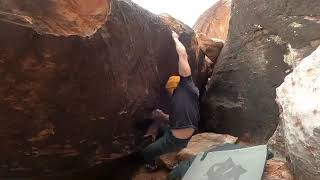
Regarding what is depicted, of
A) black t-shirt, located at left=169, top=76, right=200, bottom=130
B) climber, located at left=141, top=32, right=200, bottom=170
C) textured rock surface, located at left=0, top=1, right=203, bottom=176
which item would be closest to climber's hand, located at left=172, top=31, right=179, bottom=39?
climber, located at left=141, top=32, right=200, bottom=170

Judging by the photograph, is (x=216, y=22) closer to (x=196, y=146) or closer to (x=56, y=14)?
(x=196, y=146)

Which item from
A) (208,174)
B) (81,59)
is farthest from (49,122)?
(208,174)

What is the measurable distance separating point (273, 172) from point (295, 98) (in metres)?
0.63

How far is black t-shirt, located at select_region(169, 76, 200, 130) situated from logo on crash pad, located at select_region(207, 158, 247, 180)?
2.48 ft

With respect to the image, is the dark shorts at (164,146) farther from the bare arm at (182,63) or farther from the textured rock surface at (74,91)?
the bare arm at (182,63)

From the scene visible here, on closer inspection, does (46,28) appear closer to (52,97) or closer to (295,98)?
(52,97)

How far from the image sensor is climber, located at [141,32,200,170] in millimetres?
3449

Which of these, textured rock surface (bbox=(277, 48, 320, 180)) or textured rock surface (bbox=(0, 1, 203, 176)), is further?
textured rock surface (bbox=(0, 1, 203, 176))

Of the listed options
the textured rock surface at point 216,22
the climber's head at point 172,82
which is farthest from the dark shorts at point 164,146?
the textured rock surface at point 216,22

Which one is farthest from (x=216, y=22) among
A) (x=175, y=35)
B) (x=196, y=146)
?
(x=196, y=146)

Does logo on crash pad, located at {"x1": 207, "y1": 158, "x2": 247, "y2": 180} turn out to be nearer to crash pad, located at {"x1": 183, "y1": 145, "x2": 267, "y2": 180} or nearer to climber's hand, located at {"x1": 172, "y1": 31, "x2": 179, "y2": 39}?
crash pad, located at {"x1": 183, "y1": 145, "x2": 267, "y2": 180}

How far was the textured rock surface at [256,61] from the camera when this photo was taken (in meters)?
3.56

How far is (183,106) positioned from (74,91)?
128 centimetres

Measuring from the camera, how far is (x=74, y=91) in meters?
2.47
